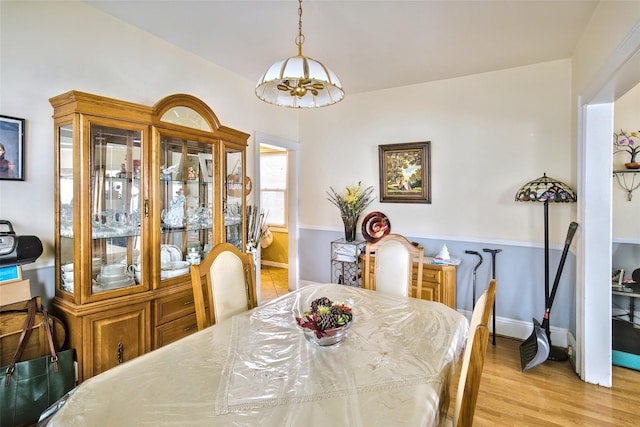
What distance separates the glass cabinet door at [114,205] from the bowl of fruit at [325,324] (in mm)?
1468

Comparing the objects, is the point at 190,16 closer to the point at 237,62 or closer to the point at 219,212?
the point at 237,62

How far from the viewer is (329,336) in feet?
4.72

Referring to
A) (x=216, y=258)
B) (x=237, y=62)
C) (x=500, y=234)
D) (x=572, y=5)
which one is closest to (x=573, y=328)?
(x=500, y=234)

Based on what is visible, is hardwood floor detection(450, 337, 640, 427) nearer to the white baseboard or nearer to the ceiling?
the white baseboard

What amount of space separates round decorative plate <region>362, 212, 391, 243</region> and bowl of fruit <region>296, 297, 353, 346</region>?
2377mm

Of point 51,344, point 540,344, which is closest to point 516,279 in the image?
point 540,344

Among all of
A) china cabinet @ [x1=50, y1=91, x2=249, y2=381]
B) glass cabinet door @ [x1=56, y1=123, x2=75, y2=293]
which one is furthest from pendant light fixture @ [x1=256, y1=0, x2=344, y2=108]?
glass cabinet door @ [x1=56, y1=123, x2=75, y2=293]

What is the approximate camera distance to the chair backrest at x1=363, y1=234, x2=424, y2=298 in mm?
2379

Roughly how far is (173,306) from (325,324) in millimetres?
1555

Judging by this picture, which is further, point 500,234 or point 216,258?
point 500,234

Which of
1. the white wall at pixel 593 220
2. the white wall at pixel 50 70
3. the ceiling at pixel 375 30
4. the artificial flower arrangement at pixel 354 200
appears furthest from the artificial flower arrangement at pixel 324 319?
the artificial flower arrangement at pixel 354 200

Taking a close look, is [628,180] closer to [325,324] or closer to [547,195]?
[547,195]

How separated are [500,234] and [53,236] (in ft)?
12.4

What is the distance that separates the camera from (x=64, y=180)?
206cm
